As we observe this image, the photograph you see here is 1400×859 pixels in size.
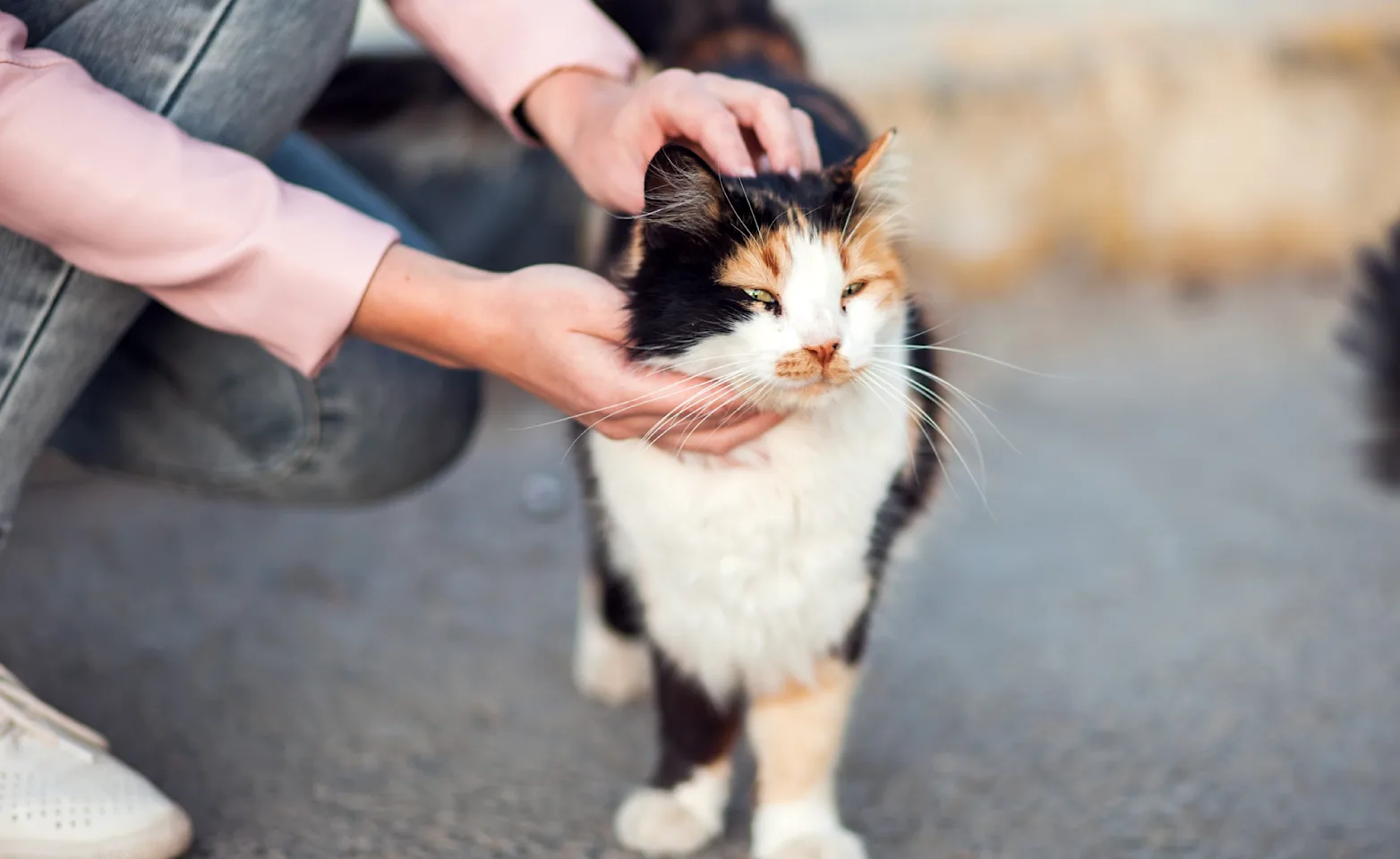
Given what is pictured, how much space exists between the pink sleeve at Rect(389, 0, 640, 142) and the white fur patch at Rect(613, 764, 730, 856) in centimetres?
72

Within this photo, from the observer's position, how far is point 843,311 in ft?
3.35

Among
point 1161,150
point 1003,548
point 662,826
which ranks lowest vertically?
point 1003,548

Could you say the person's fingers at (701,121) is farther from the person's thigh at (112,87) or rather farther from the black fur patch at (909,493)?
the person's thigh at (112,87)

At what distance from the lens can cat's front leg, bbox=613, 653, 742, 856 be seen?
4.00ft

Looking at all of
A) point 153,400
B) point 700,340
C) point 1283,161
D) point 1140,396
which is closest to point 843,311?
point 700,340

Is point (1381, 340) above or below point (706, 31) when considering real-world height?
below

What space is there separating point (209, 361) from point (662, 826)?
0.69m

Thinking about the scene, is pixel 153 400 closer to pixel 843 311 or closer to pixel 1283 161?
pixel 843 311

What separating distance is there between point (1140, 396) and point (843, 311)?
1.90 metres

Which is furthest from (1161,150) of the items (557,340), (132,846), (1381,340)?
(132,846)

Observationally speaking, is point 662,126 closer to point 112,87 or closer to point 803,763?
point 112,87

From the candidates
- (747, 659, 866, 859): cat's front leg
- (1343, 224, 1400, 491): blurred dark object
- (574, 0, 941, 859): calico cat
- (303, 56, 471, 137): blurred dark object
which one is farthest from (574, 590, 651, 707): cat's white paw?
(303, 56, 471, 137): blurred dark object

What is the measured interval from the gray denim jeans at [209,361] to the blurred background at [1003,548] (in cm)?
32

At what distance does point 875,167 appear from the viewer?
106cm
